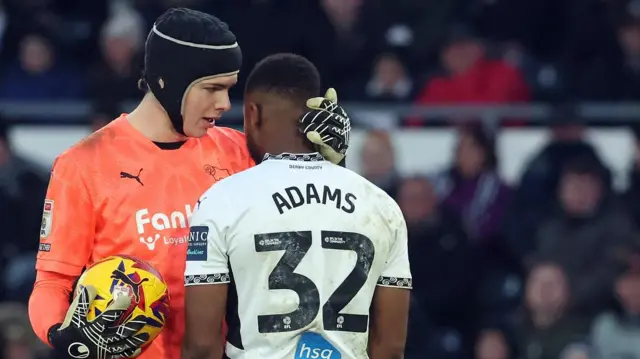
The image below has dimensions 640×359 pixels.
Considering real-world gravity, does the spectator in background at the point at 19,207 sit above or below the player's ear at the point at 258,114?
below

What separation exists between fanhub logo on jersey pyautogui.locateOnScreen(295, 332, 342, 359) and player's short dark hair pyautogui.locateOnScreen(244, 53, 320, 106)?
0.76 metres

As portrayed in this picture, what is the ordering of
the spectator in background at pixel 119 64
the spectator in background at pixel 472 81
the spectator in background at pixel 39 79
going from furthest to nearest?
1. the spectator in background at pixel 39 79
2. the spectator in background at pixel 119 64
3. the spectator in background at pixel 472 81

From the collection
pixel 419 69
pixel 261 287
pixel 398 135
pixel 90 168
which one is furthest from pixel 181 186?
pixel 419 69

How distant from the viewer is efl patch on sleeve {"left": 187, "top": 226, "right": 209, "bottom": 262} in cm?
462

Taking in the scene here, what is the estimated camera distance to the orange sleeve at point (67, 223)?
16.1 feet

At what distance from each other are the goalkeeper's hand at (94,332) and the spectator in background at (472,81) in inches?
231

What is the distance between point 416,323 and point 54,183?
14.8 ft

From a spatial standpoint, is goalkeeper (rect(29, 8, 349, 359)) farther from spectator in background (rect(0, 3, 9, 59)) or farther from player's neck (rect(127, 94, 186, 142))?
spectator in background (rect(0, 3, 9, 59))

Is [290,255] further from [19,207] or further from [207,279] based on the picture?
[19,207]

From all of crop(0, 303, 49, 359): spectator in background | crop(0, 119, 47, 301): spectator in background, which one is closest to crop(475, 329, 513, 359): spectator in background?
crop(0, 303, 49, 359): spectator in background

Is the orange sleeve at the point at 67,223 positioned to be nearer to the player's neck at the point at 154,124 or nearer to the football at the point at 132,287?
the football at the point at 132,287

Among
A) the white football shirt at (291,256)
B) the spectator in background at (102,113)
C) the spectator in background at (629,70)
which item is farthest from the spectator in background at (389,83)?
the white football shirt at (291,256)

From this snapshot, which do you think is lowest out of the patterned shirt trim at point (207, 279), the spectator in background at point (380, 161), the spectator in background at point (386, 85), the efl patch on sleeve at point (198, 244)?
the patterned shirt trim at point (207, 279)

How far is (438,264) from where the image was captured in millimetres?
9383
